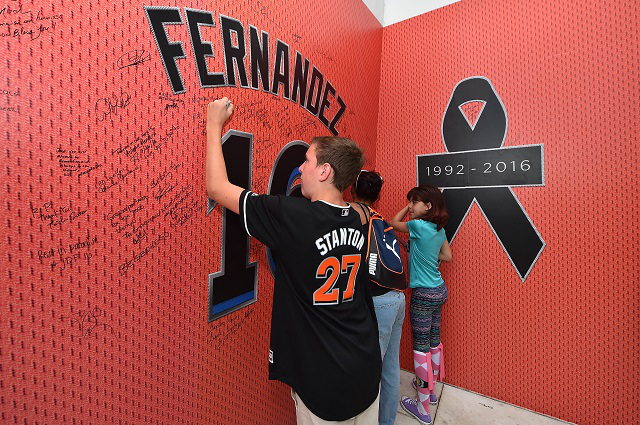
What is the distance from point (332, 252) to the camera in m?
0.96

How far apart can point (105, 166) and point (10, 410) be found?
0.62 meters

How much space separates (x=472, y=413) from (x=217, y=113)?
240 centimetres

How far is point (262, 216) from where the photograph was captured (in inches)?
37.0

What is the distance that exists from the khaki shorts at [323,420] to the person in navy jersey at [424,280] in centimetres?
96

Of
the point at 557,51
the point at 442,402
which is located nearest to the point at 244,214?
the point at 442,402

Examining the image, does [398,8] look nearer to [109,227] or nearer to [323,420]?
[109,227]

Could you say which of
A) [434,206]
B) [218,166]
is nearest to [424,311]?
[434,206]

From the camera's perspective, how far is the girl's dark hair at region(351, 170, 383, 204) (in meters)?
1.74

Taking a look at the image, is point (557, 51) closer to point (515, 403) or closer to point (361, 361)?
point (361, 361)
